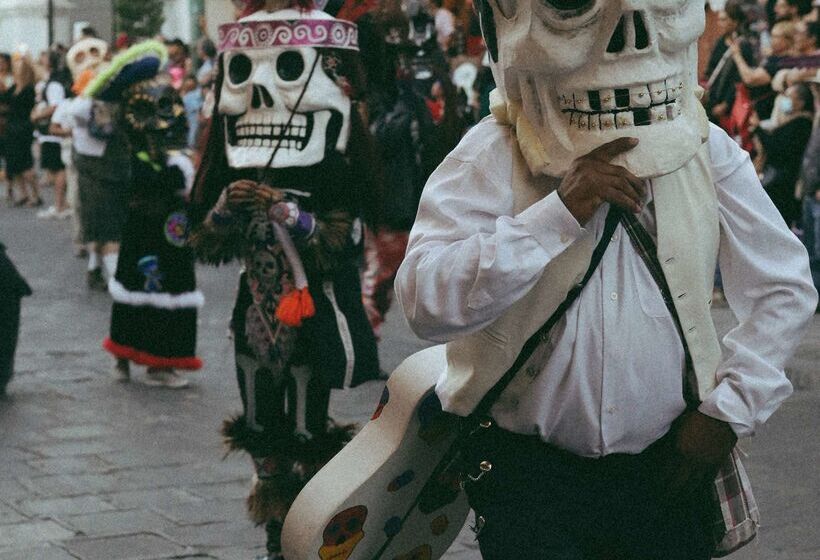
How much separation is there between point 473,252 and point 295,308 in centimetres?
225

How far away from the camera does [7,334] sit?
7.98 meters

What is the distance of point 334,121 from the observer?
16.7ft

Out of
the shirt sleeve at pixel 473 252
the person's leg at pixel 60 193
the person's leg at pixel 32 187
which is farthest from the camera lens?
the person's leg at pixel 32 187

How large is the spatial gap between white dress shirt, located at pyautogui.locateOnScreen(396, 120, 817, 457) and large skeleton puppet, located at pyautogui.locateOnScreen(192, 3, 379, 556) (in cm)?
210

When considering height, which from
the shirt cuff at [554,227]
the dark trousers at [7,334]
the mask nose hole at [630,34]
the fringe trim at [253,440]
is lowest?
the dark trousers at [7,334]

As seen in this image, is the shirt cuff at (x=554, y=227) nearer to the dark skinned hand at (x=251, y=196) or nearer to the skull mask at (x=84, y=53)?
the dark skinned hand at (x=251, y=196)

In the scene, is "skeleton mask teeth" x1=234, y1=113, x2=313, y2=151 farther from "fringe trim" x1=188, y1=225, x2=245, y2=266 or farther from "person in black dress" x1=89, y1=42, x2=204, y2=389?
"person in black dress" x1=89, y1=42, x2=204, y2=389

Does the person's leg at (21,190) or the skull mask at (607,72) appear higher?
the skull mask at (607,72)

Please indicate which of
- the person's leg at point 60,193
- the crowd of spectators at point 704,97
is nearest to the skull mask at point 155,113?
the crowd of spectators at point 704,97

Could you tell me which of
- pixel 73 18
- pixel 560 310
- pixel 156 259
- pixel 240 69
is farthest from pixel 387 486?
pixel 73 18

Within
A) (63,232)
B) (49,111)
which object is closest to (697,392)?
(63,232)

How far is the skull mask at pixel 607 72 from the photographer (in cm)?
279

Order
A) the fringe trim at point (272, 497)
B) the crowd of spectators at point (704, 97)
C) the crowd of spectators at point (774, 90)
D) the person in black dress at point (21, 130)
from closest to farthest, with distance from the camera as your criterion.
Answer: the fringe trim at point (272, 497) < the crowd of spectators at point (704, 97) < the crowd of spectators at point (774, 90) < the person in black dress at point (21, 130)

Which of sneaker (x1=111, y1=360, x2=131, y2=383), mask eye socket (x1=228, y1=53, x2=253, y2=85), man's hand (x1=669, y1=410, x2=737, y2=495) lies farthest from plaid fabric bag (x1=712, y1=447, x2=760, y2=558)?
sneaker (x1=111, y1=360, x2=131, y2=383)
